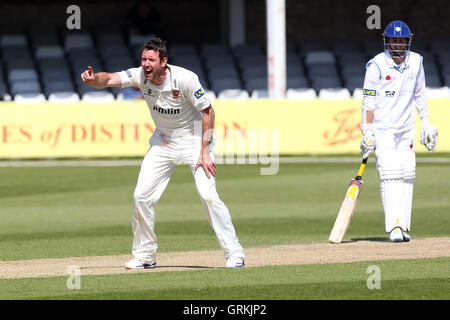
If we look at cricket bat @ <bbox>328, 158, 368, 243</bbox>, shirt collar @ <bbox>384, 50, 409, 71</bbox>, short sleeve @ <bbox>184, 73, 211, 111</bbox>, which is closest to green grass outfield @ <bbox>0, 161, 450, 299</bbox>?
cricket bat @ <bbox>328, 158, 368, 243</bbox>

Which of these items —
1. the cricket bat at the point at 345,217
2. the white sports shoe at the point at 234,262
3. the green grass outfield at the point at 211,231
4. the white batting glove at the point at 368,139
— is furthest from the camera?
the cricket bat at the point at 345,217

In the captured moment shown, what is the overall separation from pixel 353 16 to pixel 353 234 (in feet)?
78.5

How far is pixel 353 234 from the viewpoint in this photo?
13344mm

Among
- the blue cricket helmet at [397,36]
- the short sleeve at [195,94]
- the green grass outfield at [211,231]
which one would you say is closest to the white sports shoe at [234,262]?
the green grass outfield at [211,231]

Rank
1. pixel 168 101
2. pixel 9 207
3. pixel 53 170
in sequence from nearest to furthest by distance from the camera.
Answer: pixel 168 101 → pixel 9 207 → pixel 53 170

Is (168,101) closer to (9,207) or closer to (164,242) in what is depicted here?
(164,242)

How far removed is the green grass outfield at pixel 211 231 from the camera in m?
8.73

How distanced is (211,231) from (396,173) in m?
3.12

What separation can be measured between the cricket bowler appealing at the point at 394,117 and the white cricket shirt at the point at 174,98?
8.83 feet

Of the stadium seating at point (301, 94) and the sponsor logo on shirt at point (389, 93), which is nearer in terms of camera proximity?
the sponsor logo on shirt at point (389, 93)

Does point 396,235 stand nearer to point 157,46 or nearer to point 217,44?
point 157,46

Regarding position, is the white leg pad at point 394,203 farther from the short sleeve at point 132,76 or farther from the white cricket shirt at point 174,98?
the short sleeve at point 132,76

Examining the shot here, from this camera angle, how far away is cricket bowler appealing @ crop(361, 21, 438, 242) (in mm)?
11734
